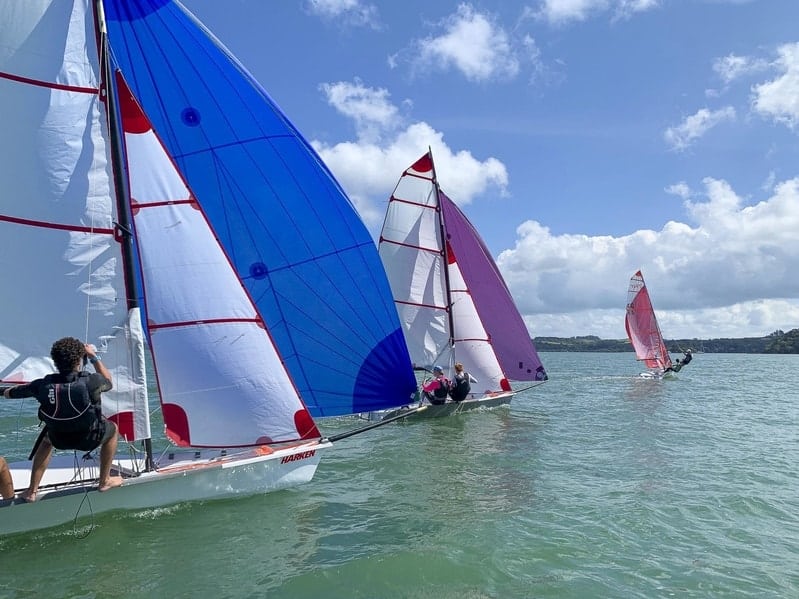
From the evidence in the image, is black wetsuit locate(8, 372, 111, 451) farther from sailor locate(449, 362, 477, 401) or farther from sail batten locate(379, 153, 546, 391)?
sail batten locate(379, 153, 546, 391)

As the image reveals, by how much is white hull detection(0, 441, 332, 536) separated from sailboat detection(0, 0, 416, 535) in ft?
0.07

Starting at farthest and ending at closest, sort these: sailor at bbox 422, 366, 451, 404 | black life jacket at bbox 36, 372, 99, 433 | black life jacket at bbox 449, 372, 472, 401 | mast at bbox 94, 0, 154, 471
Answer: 1. black life jacket at bbox 449, 372, 472, 401
2. sailor at bbox 422, 366, 451, 404
3. mast at bbox 94, 0, 154, 471
4. black life jacket at bbox 36, 372, 99, 433

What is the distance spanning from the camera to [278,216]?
1008 cm

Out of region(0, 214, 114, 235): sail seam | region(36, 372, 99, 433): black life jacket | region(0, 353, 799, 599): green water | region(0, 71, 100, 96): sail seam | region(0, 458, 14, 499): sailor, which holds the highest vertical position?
region(0, 71, 100, 96): sail seam

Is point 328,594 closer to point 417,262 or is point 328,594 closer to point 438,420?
point 438,420

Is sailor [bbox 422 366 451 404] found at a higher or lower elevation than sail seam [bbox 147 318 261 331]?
lower

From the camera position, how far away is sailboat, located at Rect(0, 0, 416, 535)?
6.69 metres

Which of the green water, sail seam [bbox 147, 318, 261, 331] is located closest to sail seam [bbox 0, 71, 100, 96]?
sail seam [bbox 147, 318, 261, 331]

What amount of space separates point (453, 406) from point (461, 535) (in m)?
10.1

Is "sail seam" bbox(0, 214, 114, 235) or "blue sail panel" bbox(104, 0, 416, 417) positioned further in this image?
"blue sail panel" bbox(104, 0, 416, 417)

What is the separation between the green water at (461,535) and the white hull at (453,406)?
10.1ft

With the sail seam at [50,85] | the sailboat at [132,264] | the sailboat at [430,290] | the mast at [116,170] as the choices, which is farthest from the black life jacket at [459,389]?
the sail seam at [50,85]

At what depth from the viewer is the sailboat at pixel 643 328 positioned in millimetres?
38906

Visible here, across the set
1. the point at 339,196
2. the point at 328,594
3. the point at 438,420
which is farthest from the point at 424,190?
the point at 328,594
